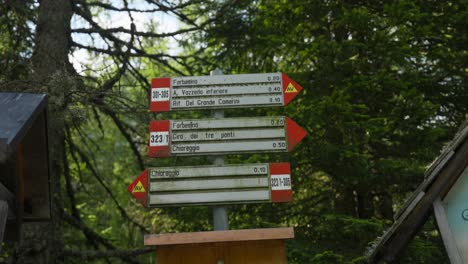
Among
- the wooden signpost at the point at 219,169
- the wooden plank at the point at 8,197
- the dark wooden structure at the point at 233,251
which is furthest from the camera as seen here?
the wooden signpost at the point at 219,169

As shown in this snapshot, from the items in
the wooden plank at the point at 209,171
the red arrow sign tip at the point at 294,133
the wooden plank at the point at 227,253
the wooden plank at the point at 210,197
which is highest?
the red arrow sign tip at the point at 294,133

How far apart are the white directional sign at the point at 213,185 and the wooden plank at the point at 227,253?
16.6 inches

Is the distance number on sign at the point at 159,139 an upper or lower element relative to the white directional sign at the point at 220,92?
lower

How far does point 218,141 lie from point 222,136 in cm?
6

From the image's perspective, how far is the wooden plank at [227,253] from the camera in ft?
16.8

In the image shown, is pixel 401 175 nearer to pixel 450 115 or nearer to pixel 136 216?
pixel 450 115

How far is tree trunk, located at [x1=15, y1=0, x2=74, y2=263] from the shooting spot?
6.36m

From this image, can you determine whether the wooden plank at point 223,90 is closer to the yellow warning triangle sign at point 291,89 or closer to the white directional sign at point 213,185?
the yellow warning triangle sign at point 291,89

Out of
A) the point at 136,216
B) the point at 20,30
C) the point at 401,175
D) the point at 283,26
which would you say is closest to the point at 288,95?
the point at 401,175

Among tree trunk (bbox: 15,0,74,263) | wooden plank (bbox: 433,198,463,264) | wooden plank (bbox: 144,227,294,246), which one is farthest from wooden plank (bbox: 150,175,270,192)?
tree trunk (bbox: 15,0,74,263)

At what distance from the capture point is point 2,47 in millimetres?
8531

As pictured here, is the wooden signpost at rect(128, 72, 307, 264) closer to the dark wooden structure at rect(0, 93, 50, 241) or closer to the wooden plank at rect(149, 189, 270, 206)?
the wooden plank at rect(149, 189, 270, 206)

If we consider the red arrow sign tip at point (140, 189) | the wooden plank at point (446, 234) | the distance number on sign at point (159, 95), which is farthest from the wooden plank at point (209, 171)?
the wooden plank at point (446, 234)

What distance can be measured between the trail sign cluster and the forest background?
172cm
